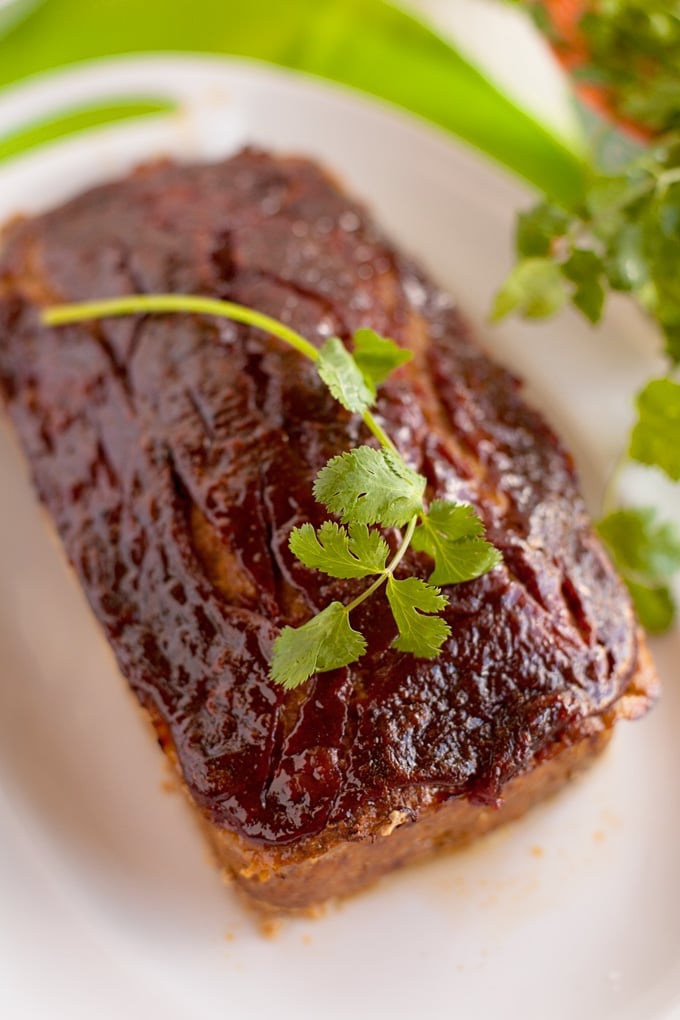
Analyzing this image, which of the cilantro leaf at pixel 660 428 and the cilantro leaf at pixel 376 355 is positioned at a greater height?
the cilantro leaf at pixel 376 355

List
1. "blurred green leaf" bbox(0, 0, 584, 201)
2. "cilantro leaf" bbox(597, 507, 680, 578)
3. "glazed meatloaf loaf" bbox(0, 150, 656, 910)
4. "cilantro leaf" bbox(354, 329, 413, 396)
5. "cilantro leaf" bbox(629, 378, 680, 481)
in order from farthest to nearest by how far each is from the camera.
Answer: "blurred green leaf" bbox(0, 0, 584, 201) < "cilantro leaf" bbox(597, 507, 680, 578) < "cilantro leaf" bbox(629, 378, 680, 481) < "cilantro leaf" bbox(354, 329, 413, 396) < "glazed meatloaf loaf" bbox(0, 150, 656, 910)

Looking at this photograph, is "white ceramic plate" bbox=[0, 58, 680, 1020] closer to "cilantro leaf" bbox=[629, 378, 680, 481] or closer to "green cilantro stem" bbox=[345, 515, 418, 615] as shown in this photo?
"cilantro leaf" bbox=[629, 378, 680, 481]

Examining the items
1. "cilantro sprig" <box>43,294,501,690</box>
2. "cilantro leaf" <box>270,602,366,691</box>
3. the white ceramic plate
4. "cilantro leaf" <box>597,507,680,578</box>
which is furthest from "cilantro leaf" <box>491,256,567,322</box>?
"cilantro leaf" <box>270,602,366,691</box>

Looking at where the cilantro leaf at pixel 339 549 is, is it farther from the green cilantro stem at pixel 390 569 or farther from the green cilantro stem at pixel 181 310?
the green cilantro stem at pixel 181 310

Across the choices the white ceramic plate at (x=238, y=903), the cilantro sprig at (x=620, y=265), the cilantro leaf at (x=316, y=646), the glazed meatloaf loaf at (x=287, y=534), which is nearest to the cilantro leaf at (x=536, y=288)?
the cilantro sprig at (x=620, y=265)

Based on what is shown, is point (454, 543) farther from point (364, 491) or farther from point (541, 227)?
point (541, 227)

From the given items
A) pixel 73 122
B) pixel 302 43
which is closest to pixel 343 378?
pixel 73 122
